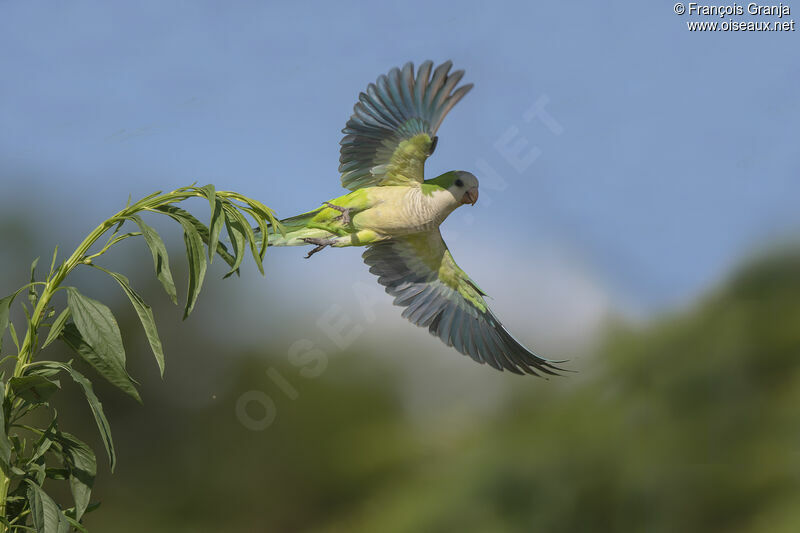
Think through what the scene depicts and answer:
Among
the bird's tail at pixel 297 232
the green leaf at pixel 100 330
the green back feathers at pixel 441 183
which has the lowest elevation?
the green leaf at pixel 100 330

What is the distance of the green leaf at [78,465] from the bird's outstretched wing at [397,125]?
739 mm

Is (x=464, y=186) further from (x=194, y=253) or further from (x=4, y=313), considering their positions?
(x=4, y=313)

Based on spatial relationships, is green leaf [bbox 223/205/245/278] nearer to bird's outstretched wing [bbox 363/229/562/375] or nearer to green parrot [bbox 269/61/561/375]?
green parrot [bbox 269/61/561/375]

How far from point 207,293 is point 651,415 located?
6.99ft

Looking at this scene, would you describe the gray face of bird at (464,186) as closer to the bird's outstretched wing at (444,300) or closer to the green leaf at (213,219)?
the bird's outstretched wing at (444,300)

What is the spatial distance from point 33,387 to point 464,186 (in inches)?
34.8

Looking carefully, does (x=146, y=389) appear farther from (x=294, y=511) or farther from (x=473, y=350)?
(x=473, y=350)

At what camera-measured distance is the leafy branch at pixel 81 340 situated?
125cm

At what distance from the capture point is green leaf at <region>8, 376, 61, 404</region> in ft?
4.13

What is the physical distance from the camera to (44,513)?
49.4 inches

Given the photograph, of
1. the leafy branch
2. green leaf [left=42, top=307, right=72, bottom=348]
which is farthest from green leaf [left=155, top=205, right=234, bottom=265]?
green leaf [left=42, top=307, right=72, bottom=348]

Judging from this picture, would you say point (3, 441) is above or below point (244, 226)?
below

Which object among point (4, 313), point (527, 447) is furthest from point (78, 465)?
point (527, 447)

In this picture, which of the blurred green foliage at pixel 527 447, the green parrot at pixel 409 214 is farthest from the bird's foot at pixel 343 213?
the blurred green foliage at pixel 527 447
